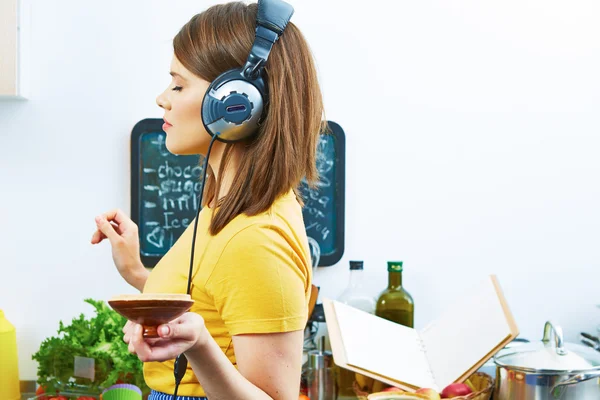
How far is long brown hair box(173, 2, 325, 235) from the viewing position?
858 millimetres

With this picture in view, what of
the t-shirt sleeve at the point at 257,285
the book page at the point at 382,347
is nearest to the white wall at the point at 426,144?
the book page at the point at 382,347

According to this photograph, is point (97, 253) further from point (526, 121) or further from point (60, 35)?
point (526, 121)

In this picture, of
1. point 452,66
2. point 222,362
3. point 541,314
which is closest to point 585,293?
point 541,314

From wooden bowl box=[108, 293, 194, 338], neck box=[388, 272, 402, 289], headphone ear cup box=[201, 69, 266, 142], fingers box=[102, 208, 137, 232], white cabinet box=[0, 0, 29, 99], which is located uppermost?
white cabinet box=[0, 0, 29, 99]

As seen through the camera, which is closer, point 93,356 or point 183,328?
point 183,328

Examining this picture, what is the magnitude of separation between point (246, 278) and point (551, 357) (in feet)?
3.12

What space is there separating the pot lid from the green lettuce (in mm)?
873

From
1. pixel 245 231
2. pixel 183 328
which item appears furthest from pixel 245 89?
pixel 183 328

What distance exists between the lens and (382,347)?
5.27ft

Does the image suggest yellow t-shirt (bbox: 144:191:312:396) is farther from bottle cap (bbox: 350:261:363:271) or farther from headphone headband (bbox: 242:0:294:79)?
bottle cap (bbox: 350:261:363:271)

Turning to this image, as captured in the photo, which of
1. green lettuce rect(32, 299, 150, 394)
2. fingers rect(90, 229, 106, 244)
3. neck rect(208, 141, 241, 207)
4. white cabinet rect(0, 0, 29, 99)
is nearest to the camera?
neck rect(208, 141, 241, 207)

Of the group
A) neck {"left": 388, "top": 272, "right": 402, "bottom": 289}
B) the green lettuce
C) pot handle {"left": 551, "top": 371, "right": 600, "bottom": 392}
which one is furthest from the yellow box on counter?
the green lettuce

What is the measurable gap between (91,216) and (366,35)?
37.4 inches

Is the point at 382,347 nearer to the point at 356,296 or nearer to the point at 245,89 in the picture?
the point at 356,296
